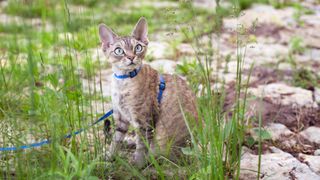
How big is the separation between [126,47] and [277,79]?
2295 mm

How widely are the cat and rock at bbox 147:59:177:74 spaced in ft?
4.80

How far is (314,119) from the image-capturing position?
398 centimetres

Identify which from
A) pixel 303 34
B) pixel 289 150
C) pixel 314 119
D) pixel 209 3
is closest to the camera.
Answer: pixel 289 150

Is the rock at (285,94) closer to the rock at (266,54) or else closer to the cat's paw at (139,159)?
the rock at (266,54)

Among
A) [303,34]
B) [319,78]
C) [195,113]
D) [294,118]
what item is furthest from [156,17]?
[195,113]

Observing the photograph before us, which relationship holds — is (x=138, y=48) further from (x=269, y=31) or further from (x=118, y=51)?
(x=269, y=31)

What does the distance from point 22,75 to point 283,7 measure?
4.99 meters

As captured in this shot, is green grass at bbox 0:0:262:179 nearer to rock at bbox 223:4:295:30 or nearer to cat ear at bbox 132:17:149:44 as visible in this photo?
cat ear at bbox 132:17:149:44

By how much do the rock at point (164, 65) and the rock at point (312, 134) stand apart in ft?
4.90

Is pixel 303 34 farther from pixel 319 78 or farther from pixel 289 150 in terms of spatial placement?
pixel 289 150

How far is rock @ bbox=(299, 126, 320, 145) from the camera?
3600 mm

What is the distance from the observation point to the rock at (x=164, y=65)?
→ 15.5 feet

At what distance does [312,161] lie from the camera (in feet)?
10.2

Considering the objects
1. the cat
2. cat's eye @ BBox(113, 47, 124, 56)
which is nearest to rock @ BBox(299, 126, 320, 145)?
the cat
